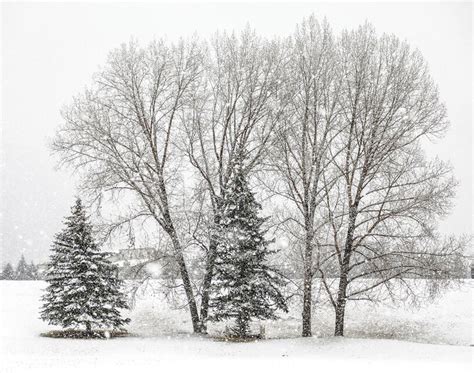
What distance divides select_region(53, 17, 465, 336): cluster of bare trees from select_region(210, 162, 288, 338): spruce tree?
3.58 ft

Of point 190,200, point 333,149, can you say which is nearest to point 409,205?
point 333,149

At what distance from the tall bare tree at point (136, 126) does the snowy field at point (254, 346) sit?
413cm

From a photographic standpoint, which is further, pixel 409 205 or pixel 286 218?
pixel 286 218

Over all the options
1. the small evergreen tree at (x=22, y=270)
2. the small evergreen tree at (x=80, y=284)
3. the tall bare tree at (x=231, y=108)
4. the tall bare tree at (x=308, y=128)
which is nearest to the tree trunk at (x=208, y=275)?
the tall bare tree at (x=231, y=108)

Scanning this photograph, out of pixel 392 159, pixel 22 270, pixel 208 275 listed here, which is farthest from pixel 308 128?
pixel 22 270

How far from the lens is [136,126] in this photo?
22531mm

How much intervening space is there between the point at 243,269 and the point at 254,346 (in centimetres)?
310

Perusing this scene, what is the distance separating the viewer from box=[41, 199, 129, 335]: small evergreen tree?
69.6ft

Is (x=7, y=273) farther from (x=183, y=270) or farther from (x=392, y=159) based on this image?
(x=392, y=159)

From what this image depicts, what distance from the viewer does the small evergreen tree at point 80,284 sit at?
21.2m

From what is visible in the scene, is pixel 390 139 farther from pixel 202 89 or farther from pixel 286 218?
pixel 202 89

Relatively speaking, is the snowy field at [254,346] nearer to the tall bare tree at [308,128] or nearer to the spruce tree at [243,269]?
the spruce tree at [243,269]

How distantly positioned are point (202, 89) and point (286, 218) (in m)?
7.35

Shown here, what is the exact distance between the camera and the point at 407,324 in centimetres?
2592
